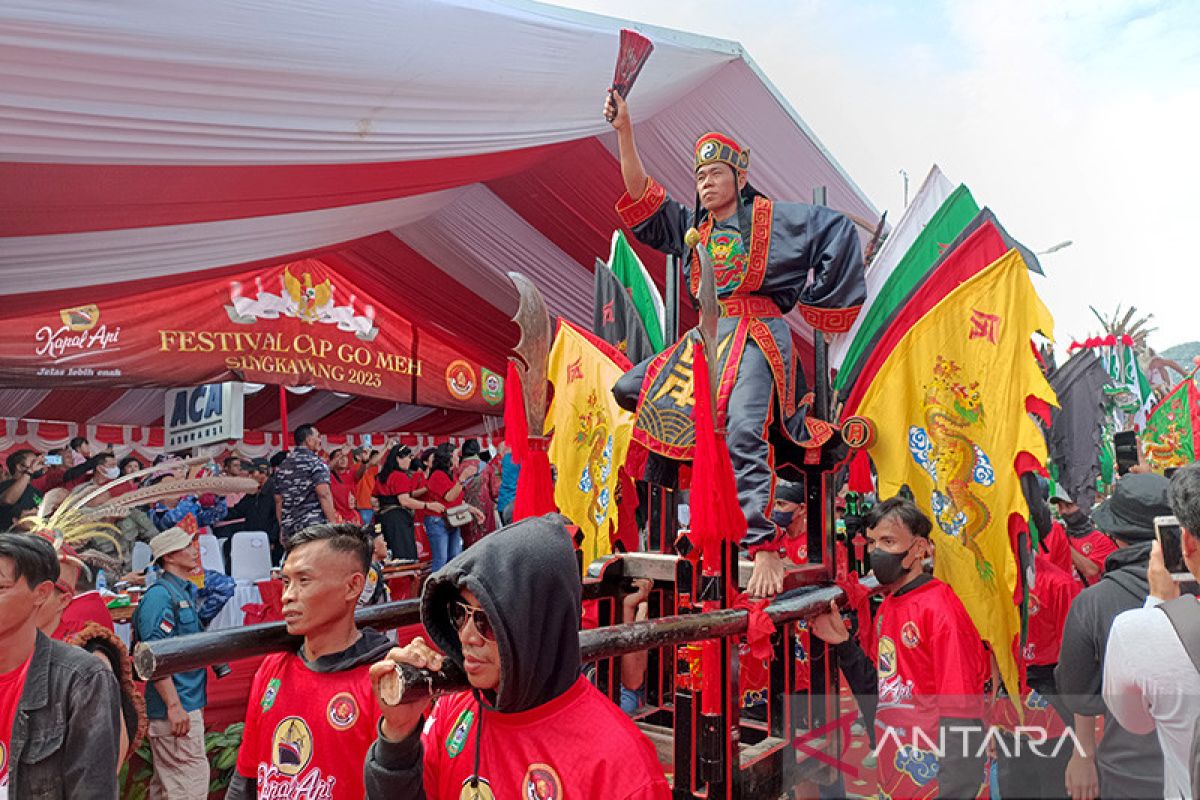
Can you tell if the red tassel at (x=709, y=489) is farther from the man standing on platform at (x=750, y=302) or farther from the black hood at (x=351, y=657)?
the black hood at (x=351, y=657)

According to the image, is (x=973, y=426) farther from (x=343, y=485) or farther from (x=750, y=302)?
(x=343, y=485)

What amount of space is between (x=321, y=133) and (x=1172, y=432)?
6585 millimetres

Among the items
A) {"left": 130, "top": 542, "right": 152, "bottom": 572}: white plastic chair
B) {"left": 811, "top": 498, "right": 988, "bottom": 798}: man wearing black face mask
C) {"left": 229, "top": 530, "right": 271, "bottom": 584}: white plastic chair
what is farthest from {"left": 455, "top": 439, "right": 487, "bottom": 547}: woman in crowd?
{"left": 811, "top": 498, "right": 988, "bottom": 798}: man wearing black face mask

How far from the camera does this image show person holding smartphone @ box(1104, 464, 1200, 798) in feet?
4.72

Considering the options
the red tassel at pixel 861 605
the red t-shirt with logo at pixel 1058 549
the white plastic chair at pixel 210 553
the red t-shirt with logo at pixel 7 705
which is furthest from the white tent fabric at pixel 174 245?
the red t-shirt with logo at pixel 1058 549

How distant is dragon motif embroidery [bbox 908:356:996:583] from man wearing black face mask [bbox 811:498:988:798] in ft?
0.94

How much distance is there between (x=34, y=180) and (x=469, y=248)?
354 centimetres

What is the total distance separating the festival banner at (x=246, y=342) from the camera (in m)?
4.87

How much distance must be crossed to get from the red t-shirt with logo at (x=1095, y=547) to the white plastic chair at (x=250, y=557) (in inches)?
218

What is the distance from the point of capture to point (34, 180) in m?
3.30

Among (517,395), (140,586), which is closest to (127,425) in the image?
(140,586)

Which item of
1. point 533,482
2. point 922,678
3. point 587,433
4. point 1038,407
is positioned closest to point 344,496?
point 587,433

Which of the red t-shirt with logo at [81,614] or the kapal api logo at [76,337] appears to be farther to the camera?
the kapal api logo at [76,337]

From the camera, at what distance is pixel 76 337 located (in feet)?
16.3
